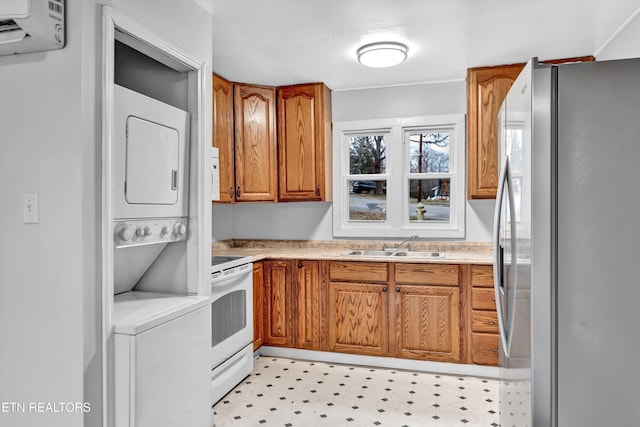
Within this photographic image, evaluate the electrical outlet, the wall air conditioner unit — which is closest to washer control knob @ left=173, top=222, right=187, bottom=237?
the electrical outlet

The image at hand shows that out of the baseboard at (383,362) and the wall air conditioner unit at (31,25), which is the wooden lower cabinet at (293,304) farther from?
the wall air conditioner unit at (31,25)

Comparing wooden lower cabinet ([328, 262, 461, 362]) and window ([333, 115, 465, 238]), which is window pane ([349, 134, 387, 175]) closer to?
window ([333, 115, 465, 238])

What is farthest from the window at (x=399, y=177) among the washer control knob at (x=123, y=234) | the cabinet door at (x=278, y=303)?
the washer control knob at (x=123, y=234)

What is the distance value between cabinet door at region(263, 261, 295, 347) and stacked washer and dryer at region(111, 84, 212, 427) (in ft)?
4.52

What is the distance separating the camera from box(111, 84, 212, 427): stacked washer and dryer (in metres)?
1.73

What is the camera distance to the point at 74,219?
1597mm

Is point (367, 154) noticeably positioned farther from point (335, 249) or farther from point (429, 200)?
point (335, 249)

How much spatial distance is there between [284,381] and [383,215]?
1784 mm

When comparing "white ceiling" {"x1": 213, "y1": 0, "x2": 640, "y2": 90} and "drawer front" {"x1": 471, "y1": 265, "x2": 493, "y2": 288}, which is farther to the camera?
"drawer front" {"x1": 471, "y1": 265, "x2": 493, "y2": 288}

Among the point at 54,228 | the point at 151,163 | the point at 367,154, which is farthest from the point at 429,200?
the point at 54,228

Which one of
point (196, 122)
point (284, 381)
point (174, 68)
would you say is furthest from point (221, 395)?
point (174, 68)

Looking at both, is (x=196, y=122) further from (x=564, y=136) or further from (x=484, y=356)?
(x=484, y=356)

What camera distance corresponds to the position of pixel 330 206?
4.16 m

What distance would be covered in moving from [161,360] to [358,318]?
191 cm
